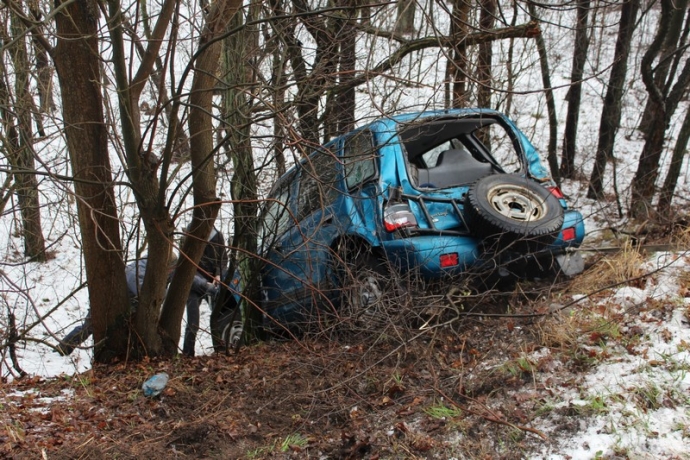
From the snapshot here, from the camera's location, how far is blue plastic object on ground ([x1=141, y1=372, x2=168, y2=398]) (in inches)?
186

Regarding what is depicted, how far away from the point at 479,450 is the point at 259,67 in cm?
440

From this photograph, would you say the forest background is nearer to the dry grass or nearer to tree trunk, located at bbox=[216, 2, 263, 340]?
tree trunk, located at bbox=[216, 2, 263, 340]

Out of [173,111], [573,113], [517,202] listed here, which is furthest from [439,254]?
[573,113]

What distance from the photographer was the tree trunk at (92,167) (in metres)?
5.11

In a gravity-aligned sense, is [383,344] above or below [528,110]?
below

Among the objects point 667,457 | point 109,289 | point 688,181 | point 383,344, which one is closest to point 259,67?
point 109,289

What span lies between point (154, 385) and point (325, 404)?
54.8 inches

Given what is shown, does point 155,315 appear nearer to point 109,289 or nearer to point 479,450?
point 109,289

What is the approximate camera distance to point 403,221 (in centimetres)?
539

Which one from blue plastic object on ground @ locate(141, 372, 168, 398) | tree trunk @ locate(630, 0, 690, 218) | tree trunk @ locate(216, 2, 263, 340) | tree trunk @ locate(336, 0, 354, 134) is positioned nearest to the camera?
blue plastic object on ground @ locate(141, 372, 168, 398)

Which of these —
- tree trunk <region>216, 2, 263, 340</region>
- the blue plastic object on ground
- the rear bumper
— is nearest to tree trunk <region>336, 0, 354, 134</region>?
tree trunk <region>216, 2, 263, 340</region>

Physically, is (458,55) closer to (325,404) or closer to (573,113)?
(325,404)

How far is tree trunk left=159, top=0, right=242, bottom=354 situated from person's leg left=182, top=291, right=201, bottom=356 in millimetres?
628

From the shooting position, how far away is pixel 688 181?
13.1 metres
